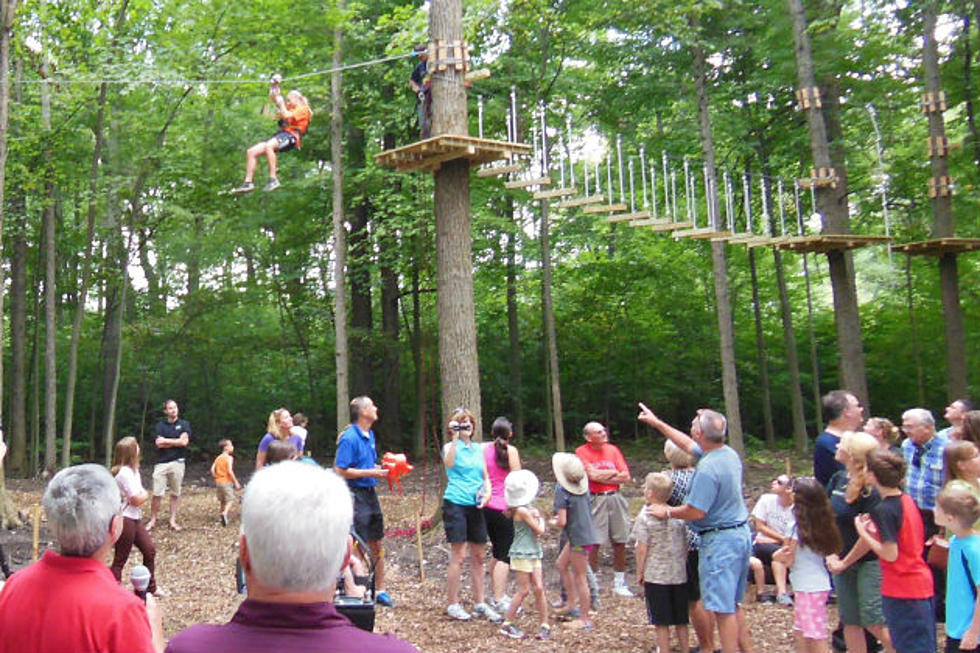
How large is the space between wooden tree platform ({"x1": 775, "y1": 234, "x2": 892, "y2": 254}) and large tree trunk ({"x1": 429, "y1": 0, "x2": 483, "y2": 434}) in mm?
4327

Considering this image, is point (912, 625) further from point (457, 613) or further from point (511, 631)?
point (457, 613)

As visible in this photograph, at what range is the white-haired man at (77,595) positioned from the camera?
230cm

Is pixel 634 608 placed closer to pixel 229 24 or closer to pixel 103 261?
pixel 229 24

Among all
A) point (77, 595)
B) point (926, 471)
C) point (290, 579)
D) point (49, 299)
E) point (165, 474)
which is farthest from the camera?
point (49, 299)

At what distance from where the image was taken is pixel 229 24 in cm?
1403

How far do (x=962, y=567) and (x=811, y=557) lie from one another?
3.28 ft

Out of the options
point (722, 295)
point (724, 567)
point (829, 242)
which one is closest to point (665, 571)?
point (724, 567)

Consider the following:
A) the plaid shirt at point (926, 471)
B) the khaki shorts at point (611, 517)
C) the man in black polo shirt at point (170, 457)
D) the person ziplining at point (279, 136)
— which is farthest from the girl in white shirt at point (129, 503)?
the plaid shirt at point (926, 471)

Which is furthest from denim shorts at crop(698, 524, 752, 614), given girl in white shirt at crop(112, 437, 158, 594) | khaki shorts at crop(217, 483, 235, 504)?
khaki shorts at crop(217, 483, 235, 504)

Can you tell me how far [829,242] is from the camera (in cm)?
1092

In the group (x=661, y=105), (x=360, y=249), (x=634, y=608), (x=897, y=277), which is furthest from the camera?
(x=897, y=277)

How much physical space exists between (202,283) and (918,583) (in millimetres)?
22156

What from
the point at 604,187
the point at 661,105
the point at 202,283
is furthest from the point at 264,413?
the point at 661,105

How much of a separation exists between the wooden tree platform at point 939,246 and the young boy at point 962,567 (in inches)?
→ 303
